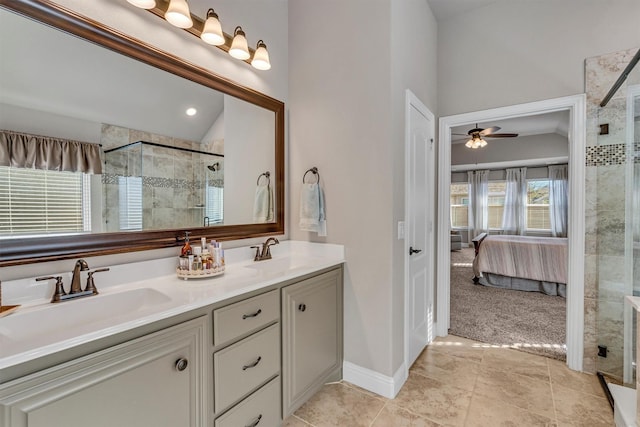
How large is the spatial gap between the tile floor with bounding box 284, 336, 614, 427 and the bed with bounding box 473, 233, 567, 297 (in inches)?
88.0

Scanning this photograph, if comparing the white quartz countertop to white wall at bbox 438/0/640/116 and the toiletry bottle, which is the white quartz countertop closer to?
the toiletry bottle

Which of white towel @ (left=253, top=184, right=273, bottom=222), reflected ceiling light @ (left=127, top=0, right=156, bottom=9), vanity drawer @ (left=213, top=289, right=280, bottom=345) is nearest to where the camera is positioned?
vanity drawer @ (left=213, top=289, right=280, bottom=345)

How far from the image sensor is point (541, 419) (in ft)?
5.79

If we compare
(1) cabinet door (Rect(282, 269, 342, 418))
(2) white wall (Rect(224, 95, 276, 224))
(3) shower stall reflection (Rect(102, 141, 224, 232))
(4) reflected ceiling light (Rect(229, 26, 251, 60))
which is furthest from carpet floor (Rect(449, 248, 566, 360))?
(4) reflected ceiling light (Rect(229, 26, 251, 60))

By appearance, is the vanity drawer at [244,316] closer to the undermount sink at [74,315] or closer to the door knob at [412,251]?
the undermount sink at [74,315]

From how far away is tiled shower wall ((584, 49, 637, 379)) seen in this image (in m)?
2.08

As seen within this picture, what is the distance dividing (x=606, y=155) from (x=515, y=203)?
693 centimetres

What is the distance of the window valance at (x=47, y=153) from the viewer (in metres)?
1.17

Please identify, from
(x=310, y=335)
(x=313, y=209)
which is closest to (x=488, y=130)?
(x=313, y=209)

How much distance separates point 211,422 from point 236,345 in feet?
1.04

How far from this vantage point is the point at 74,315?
3.95 feet

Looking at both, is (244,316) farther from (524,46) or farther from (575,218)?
(524,46)

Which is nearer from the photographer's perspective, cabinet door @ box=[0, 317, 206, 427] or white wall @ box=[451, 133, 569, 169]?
cabinet door @ box=[0, 317, 206, 427]

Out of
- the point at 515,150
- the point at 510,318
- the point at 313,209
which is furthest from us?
the point at 515,150
